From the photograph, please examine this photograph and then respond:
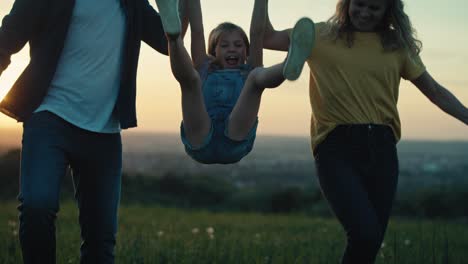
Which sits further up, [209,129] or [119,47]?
[119,47]

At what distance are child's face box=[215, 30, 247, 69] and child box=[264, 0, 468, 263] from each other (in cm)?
92

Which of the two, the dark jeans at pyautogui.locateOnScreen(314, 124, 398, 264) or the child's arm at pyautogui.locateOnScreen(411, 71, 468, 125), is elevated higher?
the child's arm at pyautogui.locateOnScreen(411, 71, 468, 125)

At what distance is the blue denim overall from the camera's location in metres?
5.32

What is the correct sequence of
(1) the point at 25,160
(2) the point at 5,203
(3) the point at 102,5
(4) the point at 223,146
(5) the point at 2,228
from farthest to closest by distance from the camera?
1. (2) the point at 5,203
2. (5) the point at 2,228
3. (4) the point at 223,146
4. (3) the point at 102,5
5. (1) the point at 25,160

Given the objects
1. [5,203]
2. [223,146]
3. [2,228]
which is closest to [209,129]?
[223,146]

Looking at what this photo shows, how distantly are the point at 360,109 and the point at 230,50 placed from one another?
1.41m

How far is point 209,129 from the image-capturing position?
17.7ft

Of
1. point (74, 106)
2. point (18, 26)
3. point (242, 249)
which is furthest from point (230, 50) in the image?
point (242, 249)

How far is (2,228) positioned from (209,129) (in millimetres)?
4606

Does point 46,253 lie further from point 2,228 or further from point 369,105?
point 2,228

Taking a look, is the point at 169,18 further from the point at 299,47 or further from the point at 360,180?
the point at 360,180

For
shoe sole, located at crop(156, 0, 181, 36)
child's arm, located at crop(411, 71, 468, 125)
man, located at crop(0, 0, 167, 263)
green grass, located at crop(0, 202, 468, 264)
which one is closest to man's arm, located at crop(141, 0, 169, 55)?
man, located at crop(0, 0, 167, 263)

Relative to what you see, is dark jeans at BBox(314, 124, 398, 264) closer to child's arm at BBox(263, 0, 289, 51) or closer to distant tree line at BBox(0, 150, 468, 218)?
child's arm at BBox(263, 0, 289, 51)

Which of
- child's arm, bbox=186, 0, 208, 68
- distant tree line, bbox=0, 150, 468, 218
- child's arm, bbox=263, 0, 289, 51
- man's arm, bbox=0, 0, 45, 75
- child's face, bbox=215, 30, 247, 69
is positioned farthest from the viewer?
distant tree line, bbox=0, 150, 468, 218
